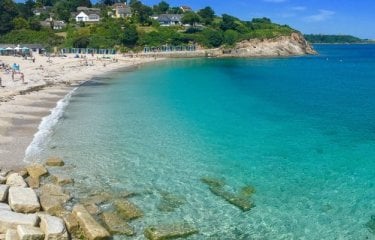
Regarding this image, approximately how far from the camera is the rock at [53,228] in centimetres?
1353

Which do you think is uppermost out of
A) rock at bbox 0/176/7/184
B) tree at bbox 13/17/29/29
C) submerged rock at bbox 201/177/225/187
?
tree at bbox 13/17/29/29

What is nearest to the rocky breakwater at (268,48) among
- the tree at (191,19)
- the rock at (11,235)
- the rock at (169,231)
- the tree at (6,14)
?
the tree at (191,19)

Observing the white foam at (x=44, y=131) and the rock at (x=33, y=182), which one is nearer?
the rock at (x=33, y=182)

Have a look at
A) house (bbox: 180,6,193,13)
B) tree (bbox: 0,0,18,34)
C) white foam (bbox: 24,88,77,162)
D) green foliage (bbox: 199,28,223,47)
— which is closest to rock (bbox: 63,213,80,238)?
white foam (bbox: 24,88,77,162)

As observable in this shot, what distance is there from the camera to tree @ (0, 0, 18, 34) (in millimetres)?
122000

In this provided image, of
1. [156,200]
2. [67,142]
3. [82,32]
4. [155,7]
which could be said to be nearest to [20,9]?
[82,32]

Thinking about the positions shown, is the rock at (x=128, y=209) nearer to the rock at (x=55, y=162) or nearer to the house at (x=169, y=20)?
the rock at (x=55, y=162)

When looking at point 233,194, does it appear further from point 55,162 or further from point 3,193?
point 55,162

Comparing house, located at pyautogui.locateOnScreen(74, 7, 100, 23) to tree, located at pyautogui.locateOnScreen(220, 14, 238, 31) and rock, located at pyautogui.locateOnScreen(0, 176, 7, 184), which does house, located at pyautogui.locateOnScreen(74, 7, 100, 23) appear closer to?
tree, located at pyautogui.locateOnScreen(220, 14, 238, 31)

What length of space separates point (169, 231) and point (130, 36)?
112m

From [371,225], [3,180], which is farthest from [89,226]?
[371,225]

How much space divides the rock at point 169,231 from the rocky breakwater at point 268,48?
12767 centimetres

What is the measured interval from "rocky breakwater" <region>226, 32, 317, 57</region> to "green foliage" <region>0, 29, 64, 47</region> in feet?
180

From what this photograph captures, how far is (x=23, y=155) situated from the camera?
951 inches
